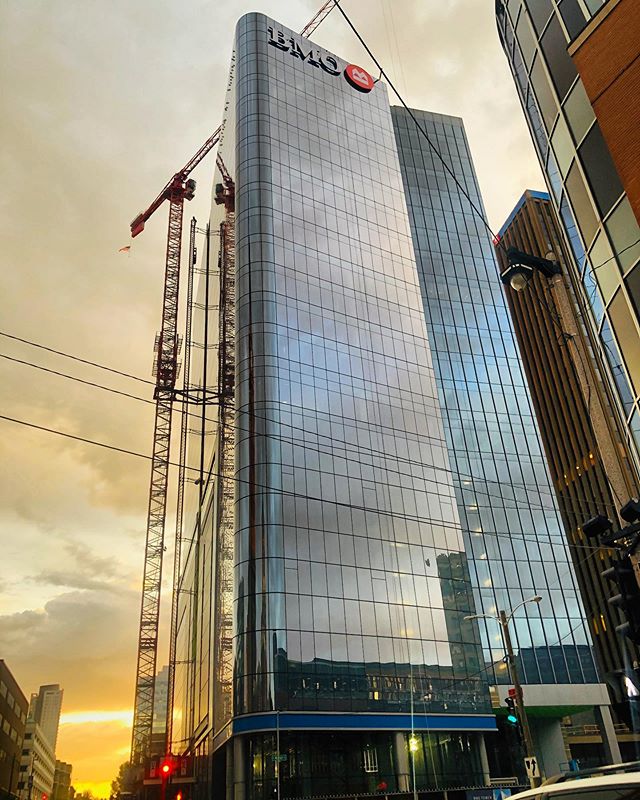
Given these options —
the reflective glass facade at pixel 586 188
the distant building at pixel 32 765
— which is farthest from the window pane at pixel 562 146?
the distant building at pixel 32 765

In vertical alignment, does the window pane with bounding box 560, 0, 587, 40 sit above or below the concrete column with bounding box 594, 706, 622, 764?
above

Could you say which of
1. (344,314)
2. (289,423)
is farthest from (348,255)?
(289,423)

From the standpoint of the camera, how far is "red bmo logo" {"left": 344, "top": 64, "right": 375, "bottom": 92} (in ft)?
302

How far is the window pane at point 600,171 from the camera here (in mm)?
17859

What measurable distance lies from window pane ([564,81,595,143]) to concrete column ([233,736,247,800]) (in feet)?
147

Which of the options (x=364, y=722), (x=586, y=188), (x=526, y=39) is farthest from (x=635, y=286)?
(x=364, y=722)

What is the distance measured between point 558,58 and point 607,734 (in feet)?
213

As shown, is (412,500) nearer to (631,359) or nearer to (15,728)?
(631,359)

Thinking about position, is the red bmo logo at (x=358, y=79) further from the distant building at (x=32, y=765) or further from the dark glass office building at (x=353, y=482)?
the distant building at (x=32, y=765)

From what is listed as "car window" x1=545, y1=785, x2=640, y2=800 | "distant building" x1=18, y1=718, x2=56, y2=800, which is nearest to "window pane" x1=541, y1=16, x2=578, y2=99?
"car window" x1=545, y1=785, x2=640, y2=800

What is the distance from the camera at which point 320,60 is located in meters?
89.8

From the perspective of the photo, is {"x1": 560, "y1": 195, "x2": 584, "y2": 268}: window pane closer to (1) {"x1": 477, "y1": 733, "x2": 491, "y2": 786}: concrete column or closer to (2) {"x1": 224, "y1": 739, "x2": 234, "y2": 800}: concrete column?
(2) {"x1": 224, "y1": 739, "x2": 234, "y2": 800}: concrete column

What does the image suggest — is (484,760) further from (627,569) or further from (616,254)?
(616,254)

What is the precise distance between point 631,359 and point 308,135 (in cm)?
7137
